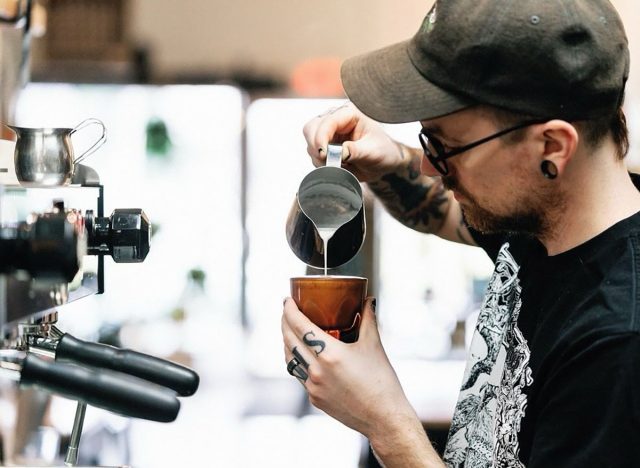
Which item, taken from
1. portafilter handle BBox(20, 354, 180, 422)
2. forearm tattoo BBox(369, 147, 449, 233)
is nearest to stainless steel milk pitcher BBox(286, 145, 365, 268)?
forearm tattoo BBox(369, 147, 449, 233)

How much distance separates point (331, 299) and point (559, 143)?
393mm

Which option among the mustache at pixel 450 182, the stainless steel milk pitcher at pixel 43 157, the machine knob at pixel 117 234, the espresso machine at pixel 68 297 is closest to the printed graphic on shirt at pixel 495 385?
the mustache at pixel 450 182

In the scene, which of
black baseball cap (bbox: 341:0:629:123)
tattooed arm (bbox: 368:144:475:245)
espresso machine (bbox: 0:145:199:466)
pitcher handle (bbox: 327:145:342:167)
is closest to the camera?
espresso machine (bbox: 0:145:199:466)

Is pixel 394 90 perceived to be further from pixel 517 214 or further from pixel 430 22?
pixel 517 214

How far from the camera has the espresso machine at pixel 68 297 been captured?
0.80 m

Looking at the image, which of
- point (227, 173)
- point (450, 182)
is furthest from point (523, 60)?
point (227, 173)

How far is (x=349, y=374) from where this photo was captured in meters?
1.24

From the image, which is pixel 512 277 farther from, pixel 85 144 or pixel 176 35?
pixel 176 35

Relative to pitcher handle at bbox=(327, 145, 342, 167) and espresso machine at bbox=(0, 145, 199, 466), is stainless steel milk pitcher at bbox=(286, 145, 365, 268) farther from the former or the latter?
espresso machine at bbox=(0, 145, 199, 466)

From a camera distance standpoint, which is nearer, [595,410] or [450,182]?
[595,410]

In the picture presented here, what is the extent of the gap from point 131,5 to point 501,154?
3.74m

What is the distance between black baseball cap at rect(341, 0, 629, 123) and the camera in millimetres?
1175

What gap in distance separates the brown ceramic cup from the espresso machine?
0.79 ft

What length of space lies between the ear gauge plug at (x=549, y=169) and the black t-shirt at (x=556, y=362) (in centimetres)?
11
